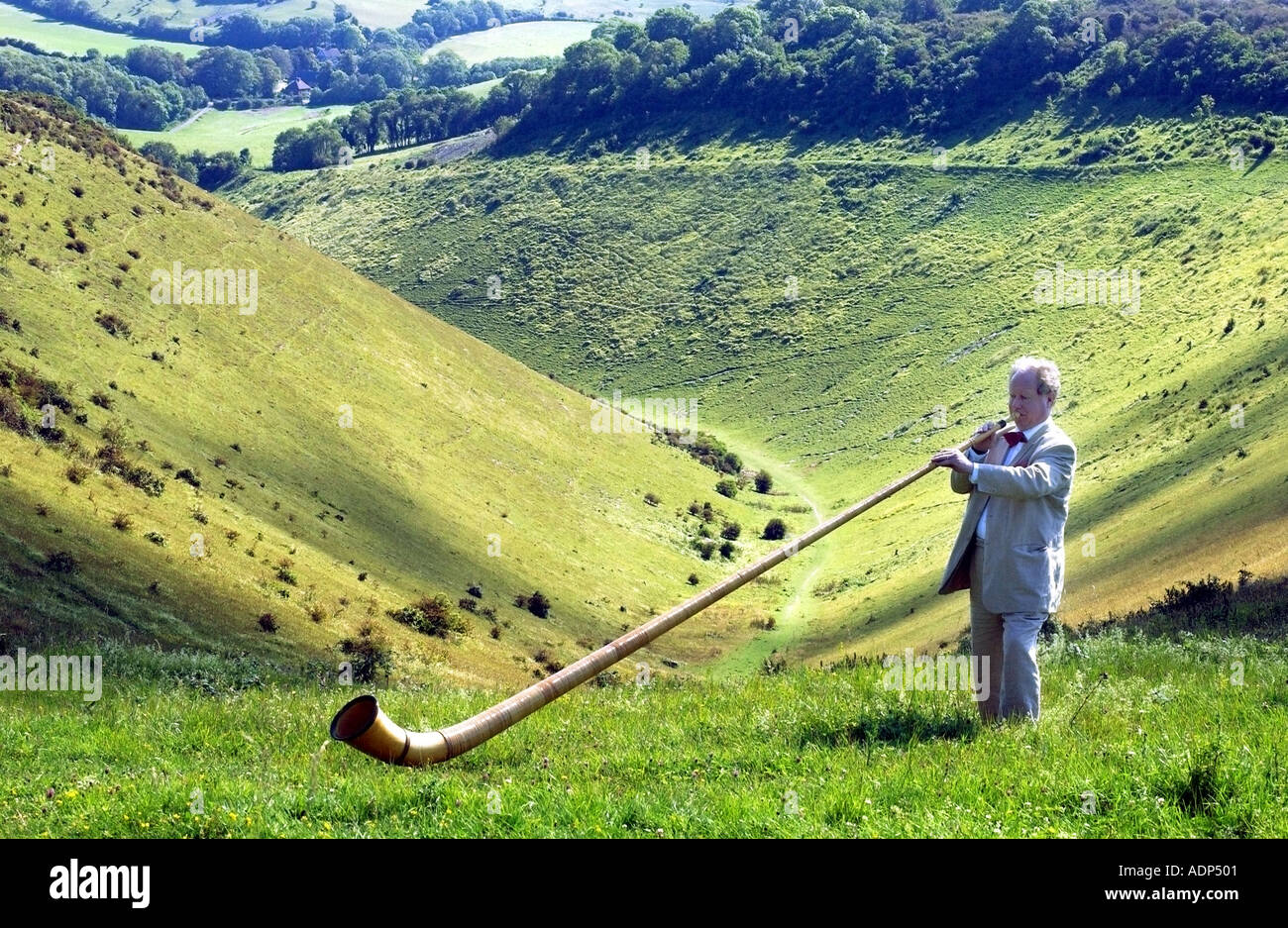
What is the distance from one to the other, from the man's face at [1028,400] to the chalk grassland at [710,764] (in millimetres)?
2166

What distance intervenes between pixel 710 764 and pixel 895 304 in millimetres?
102233

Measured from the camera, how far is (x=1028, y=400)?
9.77m

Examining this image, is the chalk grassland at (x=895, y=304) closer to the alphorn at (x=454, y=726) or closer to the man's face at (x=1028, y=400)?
the man's face at (x=1028, y=400)

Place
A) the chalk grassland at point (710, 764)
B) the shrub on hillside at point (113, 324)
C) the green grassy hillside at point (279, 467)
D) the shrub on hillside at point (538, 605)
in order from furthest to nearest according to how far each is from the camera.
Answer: the shrub on hillside at point (113, 324), the shrub on hillside at point (538, 605), the green grassy hillside at point (279, 467), the chalk grassland at point (710, 764)

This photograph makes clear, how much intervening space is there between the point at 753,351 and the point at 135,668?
9616 centimetres

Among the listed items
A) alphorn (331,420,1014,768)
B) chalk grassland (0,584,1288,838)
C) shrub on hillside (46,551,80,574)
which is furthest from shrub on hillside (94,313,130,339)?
alphorn (331,420,1014,768)

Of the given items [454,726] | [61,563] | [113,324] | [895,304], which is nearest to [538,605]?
[61,563]

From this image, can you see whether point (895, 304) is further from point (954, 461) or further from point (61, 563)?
point (954, 461)

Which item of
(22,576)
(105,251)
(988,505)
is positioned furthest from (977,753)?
(105,251)

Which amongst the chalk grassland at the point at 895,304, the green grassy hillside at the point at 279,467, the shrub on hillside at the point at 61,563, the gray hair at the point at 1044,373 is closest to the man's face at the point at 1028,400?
the gray hair at the point at 1044,373

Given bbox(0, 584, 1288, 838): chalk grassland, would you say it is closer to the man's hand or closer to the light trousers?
the light trousers

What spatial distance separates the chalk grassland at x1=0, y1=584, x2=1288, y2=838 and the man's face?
2.17 metres

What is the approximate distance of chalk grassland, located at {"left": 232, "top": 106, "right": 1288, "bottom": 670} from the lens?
4425cm

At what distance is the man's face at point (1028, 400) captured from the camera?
9719 millimetres
